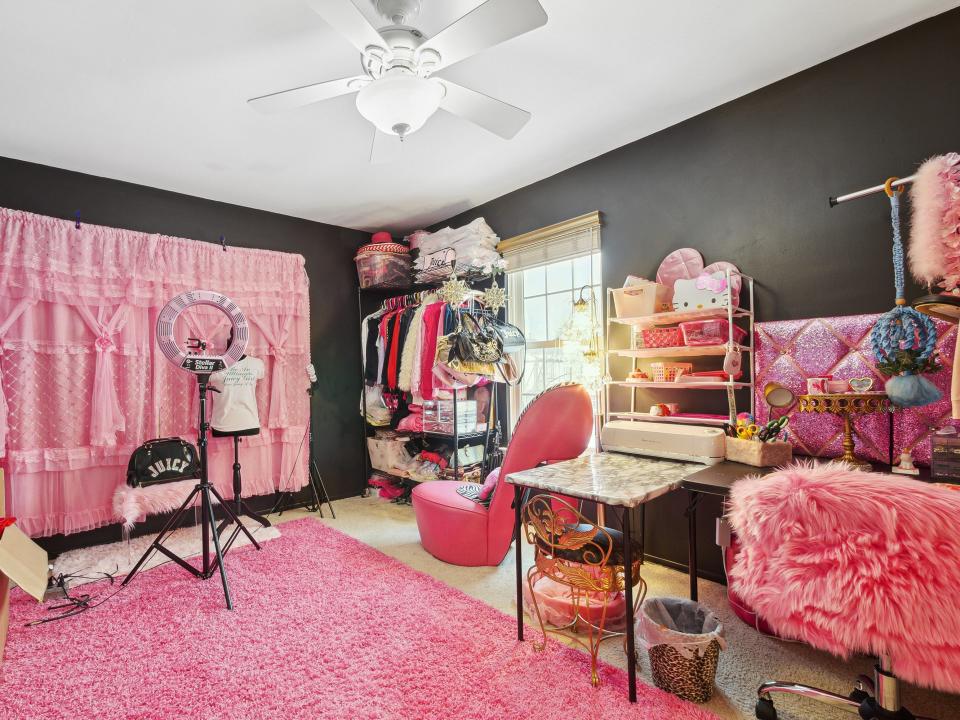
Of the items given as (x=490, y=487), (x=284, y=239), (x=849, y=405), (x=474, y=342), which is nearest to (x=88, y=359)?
(x=284, y=239)

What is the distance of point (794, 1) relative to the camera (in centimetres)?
190

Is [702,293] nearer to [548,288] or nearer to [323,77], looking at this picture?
[548,288]

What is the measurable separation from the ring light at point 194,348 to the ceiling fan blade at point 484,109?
1661mm

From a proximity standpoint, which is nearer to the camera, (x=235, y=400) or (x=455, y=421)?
(x=235, y=400)

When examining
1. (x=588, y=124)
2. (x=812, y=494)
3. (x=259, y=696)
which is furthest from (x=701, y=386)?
(x=259, y=696)

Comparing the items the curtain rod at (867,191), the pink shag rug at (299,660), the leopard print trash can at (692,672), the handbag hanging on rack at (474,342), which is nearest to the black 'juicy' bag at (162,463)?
the pink shag rug at (299,660)

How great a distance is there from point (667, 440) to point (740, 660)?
0.92 m

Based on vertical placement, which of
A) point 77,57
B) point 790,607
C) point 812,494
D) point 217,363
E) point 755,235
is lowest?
point 790,607

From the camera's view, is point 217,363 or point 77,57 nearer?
point 77,57

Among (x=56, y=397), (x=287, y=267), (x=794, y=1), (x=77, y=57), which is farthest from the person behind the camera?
(x=287, y=267)

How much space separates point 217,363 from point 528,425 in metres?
1.74

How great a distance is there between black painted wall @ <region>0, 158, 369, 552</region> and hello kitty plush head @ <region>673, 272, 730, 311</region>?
3168 millimetres

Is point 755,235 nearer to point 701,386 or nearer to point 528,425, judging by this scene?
point 701,386

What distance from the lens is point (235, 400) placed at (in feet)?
11.3
